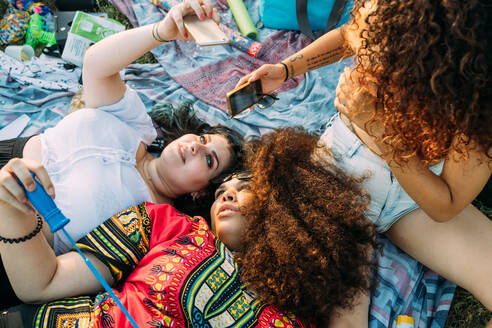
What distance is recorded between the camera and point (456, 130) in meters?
1.43

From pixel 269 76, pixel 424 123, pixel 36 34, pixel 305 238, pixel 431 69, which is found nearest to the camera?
pixel 431 69

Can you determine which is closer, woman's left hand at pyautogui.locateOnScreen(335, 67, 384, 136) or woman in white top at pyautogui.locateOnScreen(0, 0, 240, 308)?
Answer: woman's left hand at pyautogui.locateOnScreen(335, 67, 384, 136)

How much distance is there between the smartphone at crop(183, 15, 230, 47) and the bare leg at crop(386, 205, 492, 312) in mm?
1366

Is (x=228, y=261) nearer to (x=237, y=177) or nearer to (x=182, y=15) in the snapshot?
(x=237, y=177)

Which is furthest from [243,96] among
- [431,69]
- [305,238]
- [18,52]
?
[18,52]

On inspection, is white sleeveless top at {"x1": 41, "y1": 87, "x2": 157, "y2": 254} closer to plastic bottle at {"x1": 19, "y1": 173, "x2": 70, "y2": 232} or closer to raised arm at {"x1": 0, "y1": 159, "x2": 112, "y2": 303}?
raised arm at {"x1": 0, "y1": 159, "x2": 112, "y2": 303}

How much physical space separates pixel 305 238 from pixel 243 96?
83 centimetres

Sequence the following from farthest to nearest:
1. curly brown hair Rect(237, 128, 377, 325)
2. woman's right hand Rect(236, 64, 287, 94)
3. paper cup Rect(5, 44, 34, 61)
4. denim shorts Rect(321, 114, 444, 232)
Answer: paper cup Rect(5, 44, 34, 61)
woman's right hand Rect(236, 64, 287, 94)
denim shorts Rect(321, 114, 444, 232)
curly brown hair Rect(237, 128, 377, 325)

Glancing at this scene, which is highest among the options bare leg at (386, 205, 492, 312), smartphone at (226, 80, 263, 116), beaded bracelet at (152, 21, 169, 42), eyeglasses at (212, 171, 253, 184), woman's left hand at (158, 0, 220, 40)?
woman's left hand at (158, 0, 220, 40)

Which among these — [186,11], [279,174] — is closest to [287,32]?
[186,11]

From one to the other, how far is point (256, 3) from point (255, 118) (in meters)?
1.38

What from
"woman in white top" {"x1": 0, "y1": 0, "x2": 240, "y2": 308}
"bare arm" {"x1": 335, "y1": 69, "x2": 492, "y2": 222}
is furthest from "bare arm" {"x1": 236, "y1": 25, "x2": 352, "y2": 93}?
"bare arm" {"x1": 335, "y1": 69, "x2": 492, "y2": 222}

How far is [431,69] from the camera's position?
128 centimetres

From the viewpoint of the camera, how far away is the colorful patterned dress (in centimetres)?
155
